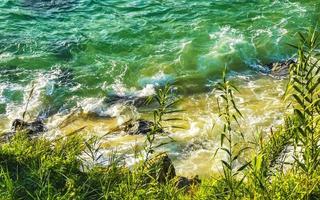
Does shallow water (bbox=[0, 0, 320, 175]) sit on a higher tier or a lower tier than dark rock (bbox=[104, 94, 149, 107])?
higher

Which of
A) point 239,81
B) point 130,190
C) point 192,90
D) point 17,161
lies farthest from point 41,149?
point 239,81

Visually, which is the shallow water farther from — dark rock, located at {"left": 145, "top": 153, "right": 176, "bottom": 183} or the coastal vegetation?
the coastal vegetation

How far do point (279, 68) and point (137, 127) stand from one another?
4.19 metres

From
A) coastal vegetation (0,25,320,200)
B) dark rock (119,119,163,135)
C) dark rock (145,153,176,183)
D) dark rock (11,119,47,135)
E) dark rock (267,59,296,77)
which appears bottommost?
dark rock (11,119,47,135)

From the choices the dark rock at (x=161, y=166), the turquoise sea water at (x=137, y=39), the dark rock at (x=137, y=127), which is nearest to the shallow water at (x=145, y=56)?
the turquoise sea water at (x=137, y=39)

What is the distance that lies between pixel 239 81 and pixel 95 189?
6.62 meters

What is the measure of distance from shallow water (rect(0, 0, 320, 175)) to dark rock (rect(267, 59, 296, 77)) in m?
0.21

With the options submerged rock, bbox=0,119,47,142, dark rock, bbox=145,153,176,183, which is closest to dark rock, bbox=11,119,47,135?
submerged rock, bbox=0,119,47,142

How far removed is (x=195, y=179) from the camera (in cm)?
720

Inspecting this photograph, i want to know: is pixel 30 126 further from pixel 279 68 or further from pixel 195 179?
pixel 279 68

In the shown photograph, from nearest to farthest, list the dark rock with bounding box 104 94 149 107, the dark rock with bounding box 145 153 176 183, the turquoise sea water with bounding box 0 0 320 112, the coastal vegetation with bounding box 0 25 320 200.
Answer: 1. the coastal vegetation with bounding box 0 25 320 200
2. the dark rock with bounding box 145 153 176 183
3. the dark rock with bounding box 104 94 149 107
4. the turquoise sea water with bounding box 0 0 320 112

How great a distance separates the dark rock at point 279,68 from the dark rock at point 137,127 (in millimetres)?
3721

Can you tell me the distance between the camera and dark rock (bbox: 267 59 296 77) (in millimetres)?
11836

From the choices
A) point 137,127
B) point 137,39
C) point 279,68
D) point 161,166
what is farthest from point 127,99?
point 161,166
